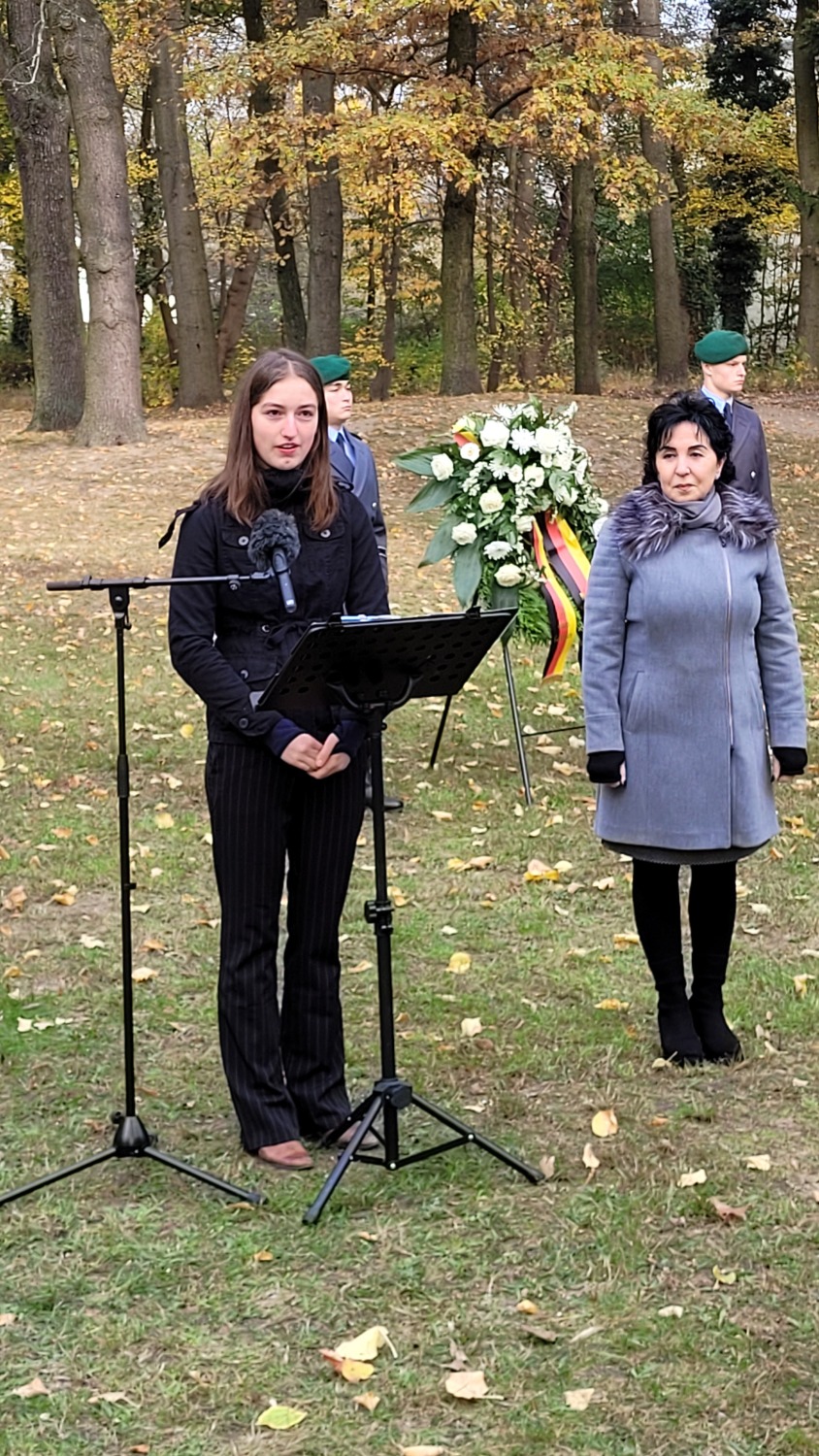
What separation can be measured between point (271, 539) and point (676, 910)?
6.17ft

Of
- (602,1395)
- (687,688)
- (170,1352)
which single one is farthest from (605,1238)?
(687,688)

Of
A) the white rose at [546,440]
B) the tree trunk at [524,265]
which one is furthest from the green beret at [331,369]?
the tree trunk at [524,265]

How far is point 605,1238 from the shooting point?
14.0ft

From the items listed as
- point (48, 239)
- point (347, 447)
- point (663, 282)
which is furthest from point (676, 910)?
point (663, 282)

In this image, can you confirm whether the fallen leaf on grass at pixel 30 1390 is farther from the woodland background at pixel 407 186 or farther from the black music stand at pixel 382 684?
the woodland background at pixel 407 186

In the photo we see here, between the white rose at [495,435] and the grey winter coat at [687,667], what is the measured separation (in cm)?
319

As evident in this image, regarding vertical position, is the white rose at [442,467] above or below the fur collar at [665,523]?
above

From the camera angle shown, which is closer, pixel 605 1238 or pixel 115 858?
pixel 605 1238

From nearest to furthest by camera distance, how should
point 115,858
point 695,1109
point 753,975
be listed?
1. point 695,1109
2. point 753,975
3. point 115,858

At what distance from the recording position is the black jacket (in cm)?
441

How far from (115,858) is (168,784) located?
52.1 inches

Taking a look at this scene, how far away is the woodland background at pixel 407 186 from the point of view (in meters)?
19.8

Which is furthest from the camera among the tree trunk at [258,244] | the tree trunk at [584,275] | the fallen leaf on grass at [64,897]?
the tree trunk at [258,244]

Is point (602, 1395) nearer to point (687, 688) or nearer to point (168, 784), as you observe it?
point (687, 688)
